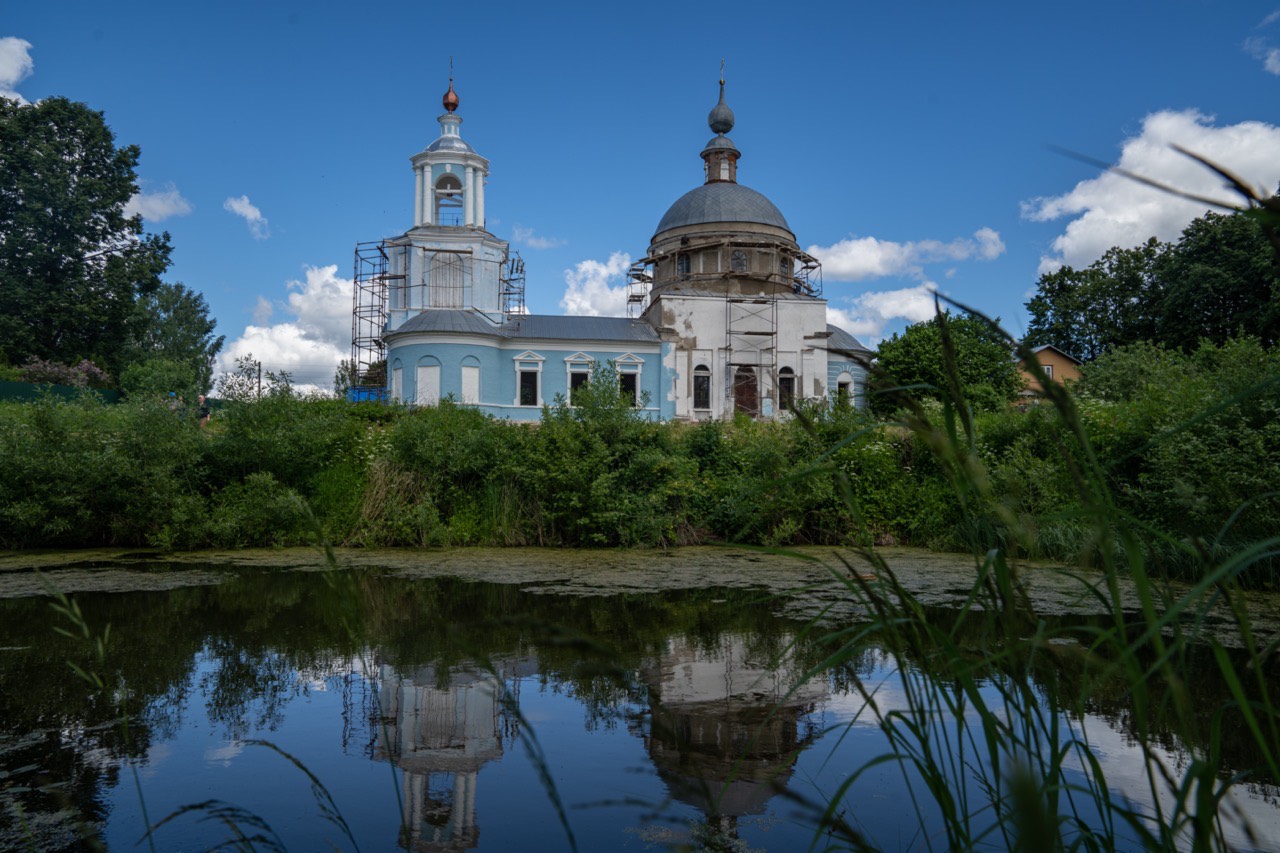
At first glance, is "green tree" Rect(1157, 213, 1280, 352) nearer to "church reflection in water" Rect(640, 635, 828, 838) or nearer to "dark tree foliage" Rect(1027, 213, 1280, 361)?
"dark tree foliage" Rect(1027, 213, 1280, 361)

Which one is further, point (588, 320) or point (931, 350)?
point (588, 320)

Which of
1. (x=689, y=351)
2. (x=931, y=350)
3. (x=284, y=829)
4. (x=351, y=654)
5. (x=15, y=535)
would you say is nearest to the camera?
(x=284, y=829)

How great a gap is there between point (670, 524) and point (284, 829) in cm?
825

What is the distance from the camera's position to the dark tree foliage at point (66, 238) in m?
30.8

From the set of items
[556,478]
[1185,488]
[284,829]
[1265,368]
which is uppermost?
[1265,368]

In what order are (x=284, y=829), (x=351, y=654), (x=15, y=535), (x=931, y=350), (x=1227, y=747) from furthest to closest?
(x=931, y=350) → (x=15, y=535) → (x=351, y=654) → (x=1227, y=747) → (x=284, y=829)

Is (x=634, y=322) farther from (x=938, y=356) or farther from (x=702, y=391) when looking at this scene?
(x=938, y=356)

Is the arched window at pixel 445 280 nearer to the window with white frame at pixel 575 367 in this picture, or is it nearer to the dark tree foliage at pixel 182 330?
the window with white frame at pixel 575 367

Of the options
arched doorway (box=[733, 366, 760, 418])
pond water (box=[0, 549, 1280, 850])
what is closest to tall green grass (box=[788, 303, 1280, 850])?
pond water (box=[0, 549, 1280, 850])

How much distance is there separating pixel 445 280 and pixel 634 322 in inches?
279

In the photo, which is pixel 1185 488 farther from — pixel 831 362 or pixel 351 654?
pixel 831 362

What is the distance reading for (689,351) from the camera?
28266mm

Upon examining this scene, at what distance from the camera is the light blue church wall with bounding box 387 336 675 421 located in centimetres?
2609

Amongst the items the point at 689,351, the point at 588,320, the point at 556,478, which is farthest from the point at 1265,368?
the point at 588,320
